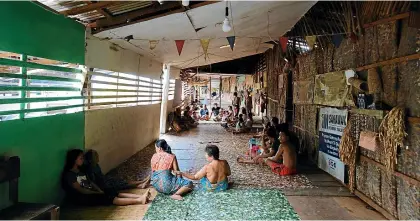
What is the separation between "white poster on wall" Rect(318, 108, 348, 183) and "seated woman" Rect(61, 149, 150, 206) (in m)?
3.37

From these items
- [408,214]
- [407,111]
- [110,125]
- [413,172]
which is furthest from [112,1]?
[408,214]

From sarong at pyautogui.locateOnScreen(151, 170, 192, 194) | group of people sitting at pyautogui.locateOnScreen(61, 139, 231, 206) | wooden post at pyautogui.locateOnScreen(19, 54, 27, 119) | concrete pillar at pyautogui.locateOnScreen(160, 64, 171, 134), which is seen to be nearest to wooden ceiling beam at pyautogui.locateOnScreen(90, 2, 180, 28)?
wooden post at pyautogui.locateOnScreen(19, 54, 27, 119)

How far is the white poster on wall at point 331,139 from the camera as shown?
4945mm

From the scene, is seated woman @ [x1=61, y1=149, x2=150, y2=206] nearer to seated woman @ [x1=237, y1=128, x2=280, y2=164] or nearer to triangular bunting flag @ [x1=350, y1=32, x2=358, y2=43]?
seated woman @ [x1=237, y1=128, x2=280, y2=164]

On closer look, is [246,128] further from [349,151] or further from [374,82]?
[374,82]

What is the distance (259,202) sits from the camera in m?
4.01

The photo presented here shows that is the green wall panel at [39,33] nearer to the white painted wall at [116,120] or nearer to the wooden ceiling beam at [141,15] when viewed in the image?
the wooden ceiling beam at [141,15]

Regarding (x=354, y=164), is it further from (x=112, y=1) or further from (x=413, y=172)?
(x=112, y=1)

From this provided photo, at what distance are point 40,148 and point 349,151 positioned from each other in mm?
4304

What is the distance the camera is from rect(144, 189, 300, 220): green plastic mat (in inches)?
140

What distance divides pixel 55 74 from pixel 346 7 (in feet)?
14.6

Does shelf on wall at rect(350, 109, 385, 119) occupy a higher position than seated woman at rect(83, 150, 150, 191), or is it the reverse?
shelf on wall at rect(350, 109, 385, 119)

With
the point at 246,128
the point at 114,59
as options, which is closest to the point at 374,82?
the point at 114,59

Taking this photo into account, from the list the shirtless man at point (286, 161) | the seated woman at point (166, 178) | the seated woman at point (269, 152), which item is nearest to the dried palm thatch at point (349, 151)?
the shirtless man at point (286, 161)
